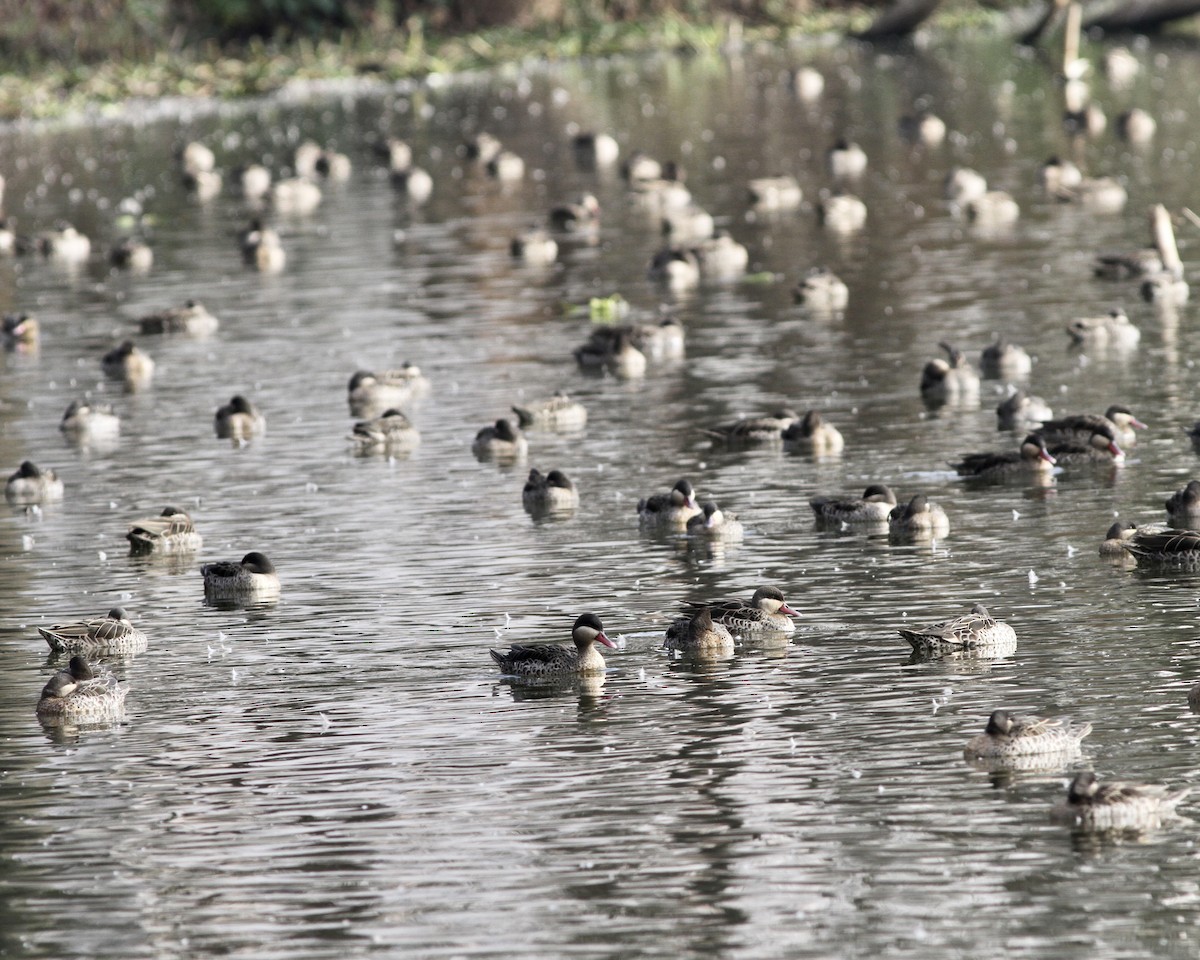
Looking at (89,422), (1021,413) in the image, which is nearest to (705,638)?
(1021,413)

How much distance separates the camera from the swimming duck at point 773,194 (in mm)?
51812

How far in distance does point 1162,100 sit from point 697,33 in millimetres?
30655

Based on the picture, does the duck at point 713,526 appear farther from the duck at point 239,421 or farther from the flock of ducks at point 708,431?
the duck at point 239,421

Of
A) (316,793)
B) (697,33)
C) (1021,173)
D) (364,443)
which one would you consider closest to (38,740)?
(316,793)

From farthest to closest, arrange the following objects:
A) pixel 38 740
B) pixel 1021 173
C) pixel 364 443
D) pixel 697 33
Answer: pixel 697 33
pixel 1021 173
pixel 364 443
pixel 38 740

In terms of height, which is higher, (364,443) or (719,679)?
(364,443)

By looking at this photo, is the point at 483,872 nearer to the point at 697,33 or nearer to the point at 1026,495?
the point at 1026,495

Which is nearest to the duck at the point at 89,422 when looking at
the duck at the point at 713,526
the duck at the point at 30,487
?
the duck at the point at 30,487

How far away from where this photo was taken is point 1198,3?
274ft

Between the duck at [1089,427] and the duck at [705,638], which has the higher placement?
the duck at [1089,427]

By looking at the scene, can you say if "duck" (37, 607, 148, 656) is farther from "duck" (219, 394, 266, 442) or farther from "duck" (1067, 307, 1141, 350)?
"duck" (1067, 307, 1141, 350)

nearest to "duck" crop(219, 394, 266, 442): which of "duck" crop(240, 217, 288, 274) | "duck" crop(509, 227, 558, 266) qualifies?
"duck" crop(509, 227, 558, 266)

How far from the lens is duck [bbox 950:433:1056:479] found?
88.8 feet

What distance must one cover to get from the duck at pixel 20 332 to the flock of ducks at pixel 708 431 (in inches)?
1.4
